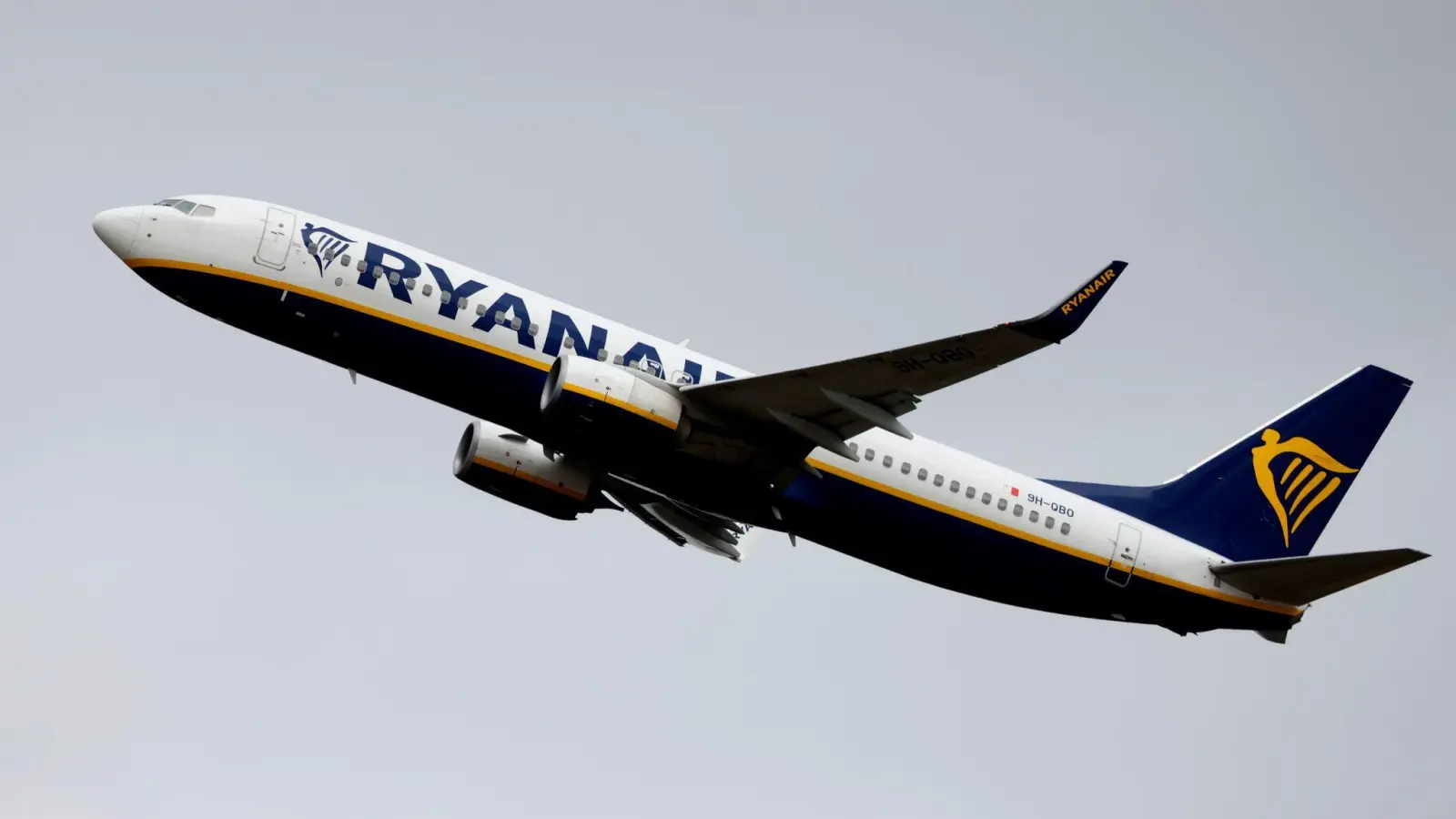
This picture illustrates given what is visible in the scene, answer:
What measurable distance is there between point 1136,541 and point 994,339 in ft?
39.5

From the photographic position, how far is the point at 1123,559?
151ft

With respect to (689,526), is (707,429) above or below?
above

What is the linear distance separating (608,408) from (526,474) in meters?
7.20

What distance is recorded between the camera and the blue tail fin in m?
48.0

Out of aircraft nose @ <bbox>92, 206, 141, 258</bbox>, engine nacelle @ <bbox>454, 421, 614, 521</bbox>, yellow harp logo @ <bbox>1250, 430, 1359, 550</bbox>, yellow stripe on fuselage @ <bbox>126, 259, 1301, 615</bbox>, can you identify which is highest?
yellow harp logo @ <bbox>1250, 430, 1359, 550</bbox>

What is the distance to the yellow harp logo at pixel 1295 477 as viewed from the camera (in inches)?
1940

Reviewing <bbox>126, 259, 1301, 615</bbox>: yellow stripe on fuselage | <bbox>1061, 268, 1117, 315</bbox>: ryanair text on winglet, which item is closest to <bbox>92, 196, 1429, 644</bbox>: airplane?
<bbox>126, 259, 1301, 615</bbox>: yellow stripe on fuselage

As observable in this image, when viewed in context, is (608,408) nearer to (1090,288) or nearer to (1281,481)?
(1090,288)

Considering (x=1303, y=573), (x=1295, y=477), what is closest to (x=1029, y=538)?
(x=1303, y=573)

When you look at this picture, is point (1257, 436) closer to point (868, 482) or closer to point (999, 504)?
point (999, 504)

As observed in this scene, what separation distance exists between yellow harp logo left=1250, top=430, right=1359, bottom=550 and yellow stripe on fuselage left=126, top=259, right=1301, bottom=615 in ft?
13.0

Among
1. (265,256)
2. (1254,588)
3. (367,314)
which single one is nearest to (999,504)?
(1254,588)

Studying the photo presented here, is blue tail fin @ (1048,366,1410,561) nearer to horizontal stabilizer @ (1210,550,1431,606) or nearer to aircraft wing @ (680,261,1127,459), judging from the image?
horizontal stabilizer @ (1210,550,1431,606)

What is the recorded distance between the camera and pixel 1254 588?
46062 mm
